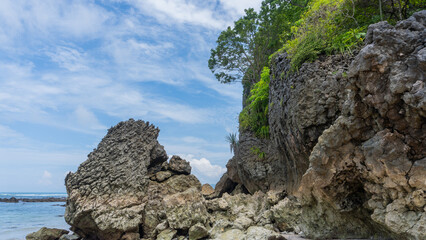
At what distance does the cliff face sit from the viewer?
17.4ft

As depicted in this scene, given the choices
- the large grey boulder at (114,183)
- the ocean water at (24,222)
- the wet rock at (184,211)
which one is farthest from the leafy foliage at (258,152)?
the ocean water at (24,222)

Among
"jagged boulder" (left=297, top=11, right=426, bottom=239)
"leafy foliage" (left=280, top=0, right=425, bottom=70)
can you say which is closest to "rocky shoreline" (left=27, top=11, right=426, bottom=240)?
"jagged boulder" (left=297, top=11, right=426, bottom=239)

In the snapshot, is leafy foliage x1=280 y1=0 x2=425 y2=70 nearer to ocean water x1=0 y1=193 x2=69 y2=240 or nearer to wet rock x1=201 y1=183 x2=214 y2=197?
wet rock x1=201 y1=183 x2=214 y2=197

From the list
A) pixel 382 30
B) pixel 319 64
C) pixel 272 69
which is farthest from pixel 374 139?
pixel 272 69

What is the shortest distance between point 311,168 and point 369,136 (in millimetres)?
1710

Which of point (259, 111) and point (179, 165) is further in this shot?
point (179, 165)

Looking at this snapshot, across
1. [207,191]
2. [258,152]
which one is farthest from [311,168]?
[207,191]

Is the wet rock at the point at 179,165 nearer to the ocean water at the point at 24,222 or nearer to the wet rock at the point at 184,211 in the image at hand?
the wet rock at the point at 184,211

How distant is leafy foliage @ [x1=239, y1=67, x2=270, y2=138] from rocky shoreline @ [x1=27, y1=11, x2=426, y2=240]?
691mm

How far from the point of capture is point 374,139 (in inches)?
234

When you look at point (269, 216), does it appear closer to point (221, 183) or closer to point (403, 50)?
point (403, 50)

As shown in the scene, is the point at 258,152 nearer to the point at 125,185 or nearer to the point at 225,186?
the point at 125,185

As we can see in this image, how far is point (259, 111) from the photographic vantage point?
652 inches

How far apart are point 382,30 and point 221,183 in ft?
64.9
